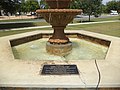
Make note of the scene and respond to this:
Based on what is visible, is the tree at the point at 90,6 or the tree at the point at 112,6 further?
the tree at the point at 112,6

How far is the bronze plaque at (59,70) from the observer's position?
17.0 ft

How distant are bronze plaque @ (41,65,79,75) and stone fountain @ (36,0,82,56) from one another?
3.23m

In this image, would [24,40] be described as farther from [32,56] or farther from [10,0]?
[10,0]

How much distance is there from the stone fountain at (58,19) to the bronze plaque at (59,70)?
3228mm

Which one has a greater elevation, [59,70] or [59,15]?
[59,15]

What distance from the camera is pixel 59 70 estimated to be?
530 centimetres

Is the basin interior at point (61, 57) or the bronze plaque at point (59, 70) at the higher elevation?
the bronze plaque at point (59, 70)

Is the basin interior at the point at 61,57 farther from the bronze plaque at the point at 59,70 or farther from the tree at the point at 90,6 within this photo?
the tree at the point at 90,6

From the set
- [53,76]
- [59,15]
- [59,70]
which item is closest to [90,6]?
[59,15]

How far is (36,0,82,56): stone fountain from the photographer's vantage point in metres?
8.20

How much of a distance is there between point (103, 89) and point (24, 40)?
7276 millimetres

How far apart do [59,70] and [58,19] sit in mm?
3681

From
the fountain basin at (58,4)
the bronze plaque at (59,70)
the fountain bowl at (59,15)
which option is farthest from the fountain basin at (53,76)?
the fountain basin at (58,4)

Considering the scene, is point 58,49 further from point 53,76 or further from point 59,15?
point 53,76
